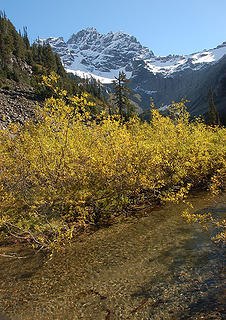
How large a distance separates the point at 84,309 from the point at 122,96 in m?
44.0

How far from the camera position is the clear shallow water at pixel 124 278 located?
5.14 m

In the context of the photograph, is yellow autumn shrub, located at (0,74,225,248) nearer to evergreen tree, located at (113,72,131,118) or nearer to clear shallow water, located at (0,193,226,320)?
clear shallow water, located at (0,193,226,320)

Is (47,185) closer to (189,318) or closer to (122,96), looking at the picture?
(189,318)

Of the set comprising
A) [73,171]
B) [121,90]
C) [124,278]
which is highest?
[121,90]

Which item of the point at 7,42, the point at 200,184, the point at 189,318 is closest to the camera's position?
the point at 189,318

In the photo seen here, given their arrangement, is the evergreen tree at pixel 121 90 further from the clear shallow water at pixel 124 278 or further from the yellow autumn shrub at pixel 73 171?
the clear shallow water at pixel 124 278

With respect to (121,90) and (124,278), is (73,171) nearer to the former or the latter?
(124,278)

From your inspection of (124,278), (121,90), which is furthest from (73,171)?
(121,90)

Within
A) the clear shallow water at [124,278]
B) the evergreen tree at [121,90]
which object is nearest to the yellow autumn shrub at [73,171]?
the clear shallow water at [124,278]

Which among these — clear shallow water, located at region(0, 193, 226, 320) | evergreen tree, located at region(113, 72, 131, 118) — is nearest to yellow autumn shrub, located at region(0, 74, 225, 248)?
clear shallow water, located at region(0, 193, 226, 320)

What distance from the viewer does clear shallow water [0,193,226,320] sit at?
514 centimetres

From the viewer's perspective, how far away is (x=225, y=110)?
111 metres

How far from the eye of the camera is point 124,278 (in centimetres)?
630

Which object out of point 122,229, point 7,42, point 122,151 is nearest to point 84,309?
point 122,229
